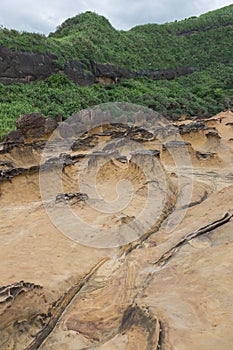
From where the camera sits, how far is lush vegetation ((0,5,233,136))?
20656 millimetres

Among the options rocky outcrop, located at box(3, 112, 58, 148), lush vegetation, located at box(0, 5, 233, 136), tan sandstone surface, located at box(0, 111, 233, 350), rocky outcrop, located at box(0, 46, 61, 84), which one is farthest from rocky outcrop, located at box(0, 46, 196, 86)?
tan sandstone surface, located at box(0, 111, 233, 350)

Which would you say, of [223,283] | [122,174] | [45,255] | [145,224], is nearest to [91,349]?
[223,283]

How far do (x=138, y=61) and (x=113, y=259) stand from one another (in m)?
34.3

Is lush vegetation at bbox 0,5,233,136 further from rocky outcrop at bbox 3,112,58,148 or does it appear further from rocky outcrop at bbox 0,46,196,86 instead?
rocky outcrop at bbox 3,112,58,148

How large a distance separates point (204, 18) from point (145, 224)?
5356cm

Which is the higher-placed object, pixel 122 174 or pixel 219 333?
pixel 122 174

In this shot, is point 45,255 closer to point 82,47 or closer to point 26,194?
point 26,194

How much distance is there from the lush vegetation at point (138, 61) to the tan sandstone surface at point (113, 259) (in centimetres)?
888

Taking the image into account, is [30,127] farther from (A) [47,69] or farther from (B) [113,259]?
(A) [47,69]

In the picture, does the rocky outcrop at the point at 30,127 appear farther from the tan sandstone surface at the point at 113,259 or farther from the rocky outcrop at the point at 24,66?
the rocky outcrop at the point at 24,66

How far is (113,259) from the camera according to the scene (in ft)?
14.6

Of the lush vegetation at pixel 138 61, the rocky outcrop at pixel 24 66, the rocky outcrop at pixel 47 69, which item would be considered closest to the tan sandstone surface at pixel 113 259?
the lush vegetation at pixel 138 61

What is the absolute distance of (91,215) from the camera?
225 inches

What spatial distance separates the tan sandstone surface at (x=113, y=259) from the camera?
9.04 ft
